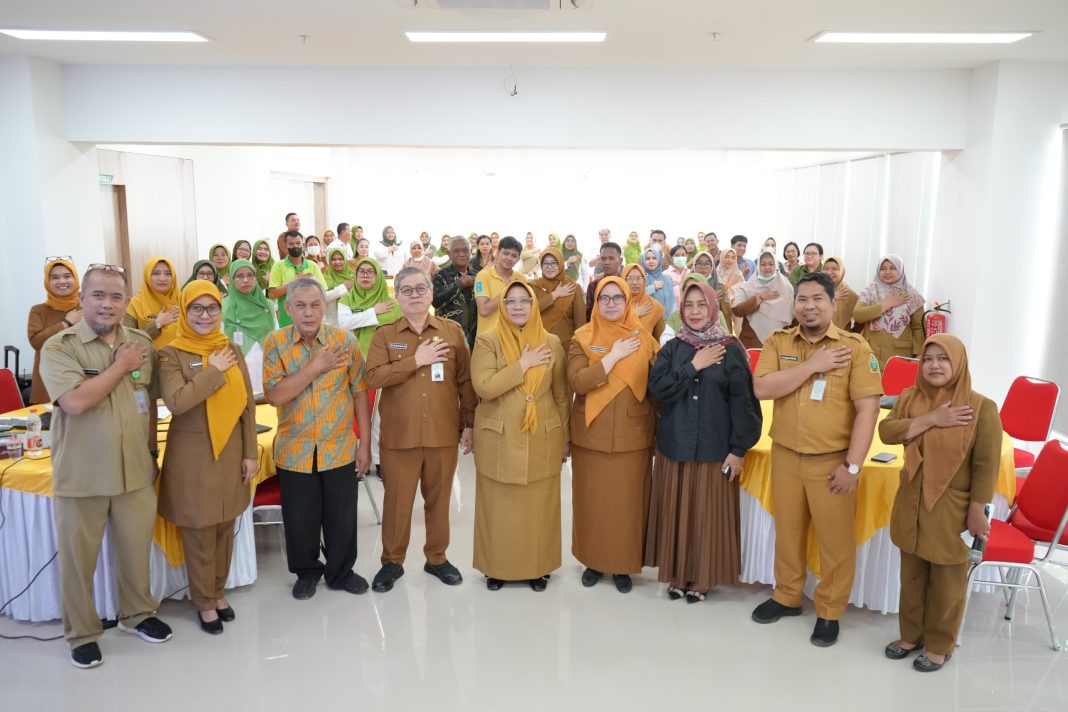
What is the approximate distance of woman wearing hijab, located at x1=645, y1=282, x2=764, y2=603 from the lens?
357 centimetres

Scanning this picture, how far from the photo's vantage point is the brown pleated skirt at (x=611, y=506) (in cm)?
380

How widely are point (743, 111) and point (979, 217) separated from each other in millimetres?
2257

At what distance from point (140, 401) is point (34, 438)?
838 millimetres

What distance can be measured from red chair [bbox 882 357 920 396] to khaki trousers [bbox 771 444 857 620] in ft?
6.31

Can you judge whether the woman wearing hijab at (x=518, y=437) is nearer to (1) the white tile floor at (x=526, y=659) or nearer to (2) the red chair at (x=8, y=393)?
(1) the white tile floor at (x=526, y=659)

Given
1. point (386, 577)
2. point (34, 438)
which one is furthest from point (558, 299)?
point (34, 438)

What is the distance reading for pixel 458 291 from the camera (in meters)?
6.34

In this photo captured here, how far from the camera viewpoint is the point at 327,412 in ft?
11.9

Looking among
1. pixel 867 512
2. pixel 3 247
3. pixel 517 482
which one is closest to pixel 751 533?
pixel 867 512

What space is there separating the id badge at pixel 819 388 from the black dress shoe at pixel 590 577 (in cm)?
152

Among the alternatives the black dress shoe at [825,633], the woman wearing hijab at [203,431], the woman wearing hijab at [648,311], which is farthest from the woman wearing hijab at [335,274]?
the black dress shoe at [825,633]

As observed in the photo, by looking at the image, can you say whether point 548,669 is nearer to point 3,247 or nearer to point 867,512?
point 867,512

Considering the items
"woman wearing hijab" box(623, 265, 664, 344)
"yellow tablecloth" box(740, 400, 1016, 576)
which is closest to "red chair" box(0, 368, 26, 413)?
"woman wearing hijab" box(623, 265, 664, 344)

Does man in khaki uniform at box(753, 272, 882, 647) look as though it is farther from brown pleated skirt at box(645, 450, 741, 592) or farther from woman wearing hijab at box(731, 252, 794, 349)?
woman wearing hijab at box(731, 252, 794, 349)
